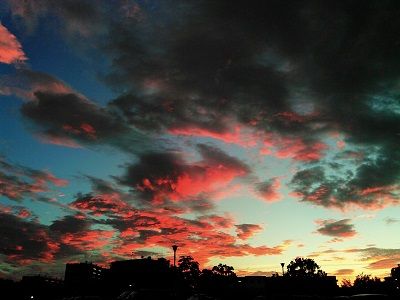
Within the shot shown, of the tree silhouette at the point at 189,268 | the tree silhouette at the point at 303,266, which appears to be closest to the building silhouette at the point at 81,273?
the tree silhouette at the point at 189,268

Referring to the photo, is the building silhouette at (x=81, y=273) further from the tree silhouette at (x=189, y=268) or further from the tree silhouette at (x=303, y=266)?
the tree silhouette at (x=303, y=266)

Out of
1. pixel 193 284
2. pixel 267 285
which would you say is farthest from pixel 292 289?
pixel 193 284

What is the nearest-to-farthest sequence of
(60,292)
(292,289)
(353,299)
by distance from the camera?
1. (353,299)
2. (292,289)
3. (60,292)

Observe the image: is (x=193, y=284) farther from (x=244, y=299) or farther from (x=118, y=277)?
(x=244, y=299)

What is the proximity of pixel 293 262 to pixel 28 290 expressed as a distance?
281 ft

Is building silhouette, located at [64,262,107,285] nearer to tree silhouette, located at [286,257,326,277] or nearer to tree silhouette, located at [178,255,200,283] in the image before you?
tree silhouette, located at [178,255,200,283]

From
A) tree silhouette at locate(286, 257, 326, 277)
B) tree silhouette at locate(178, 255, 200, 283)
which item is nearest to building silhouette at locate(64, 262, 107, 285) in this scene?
tree silhouette at locate(178, 255, 200, 283)

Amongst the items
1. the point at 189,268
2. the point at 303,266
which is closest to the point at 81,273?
the point at 189,268

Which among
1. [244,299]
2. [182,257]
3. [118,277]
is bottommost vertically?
[244,299]

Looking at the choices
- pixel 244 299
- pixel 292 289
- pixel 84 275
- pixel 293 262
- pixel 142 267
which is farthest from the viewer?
pixel 293 262

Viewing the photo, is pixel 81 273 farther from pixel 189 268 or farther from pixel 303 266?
pixel 303 266

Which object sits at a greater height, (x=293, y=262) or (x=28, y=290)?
(x=293, y=262)

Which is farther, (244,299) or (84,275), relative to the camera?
(84,275)

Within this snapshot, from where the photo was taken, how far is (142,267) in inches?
3073
